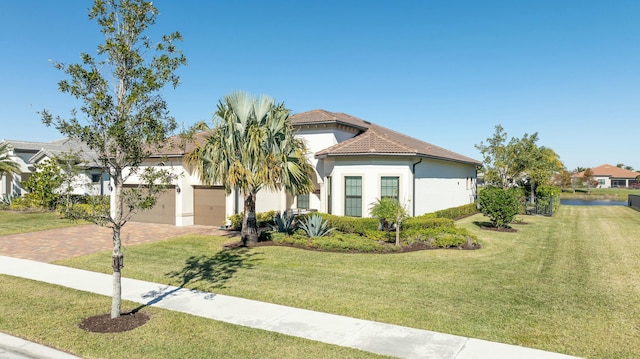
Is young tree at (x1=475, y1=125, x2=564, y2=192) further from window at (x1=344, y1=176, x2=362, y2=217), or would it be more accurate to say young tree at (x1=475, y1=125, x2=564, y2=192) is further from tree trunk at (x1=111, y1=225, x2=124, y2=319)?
tree trunk at (x1=111, y1=225, x2=124, y2=319)

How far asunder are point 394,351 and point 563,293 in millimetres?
5707

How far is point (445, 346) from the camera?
630cm

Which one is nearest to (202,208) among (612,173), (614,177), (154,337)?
(154,337)

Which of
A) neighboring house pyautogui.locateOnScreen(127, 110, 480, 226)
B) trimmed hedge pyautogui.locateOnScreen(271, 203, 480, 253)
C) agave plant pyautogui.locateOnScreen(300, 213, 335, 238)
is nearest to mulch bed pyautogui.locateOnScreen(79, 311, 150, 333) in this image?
trimmed hedge pyautogui.locateOnScreen(271, 203, 480, 253)

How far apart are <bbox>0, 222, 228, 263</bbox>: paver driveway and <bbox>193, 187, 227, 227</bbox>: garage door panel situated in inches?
28.0

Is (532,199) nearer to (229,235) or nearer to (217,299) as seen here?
(229,235)

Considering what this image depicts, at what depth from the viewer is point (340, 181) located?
1888 cm

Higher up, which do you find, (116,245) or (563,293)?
(116,245)

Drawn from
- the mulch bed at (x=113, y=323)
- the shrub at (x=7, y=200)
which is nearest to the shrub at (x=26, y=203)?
the shrub at (x=7, y=200)

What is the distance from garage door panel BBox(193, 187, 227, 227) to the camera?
21.7m

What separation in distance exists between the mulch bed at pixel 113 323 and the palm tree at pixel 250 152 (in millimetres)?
6998

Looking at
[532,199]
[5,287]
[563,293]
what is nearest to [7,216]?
[5,287]

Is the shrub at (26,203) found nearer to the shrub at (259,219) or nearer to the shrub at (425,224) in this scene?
the shrub at (259,219)

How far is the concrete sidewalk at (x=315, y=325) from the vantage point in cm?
612
